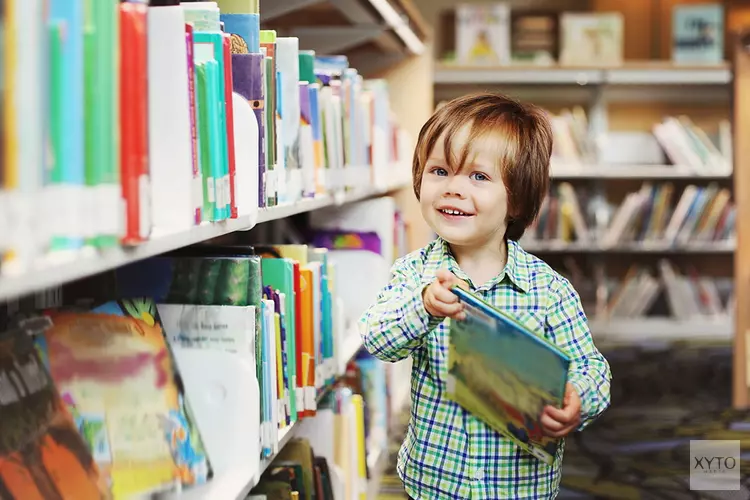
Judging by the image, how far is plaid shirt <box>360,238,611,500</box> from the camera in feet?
5.10

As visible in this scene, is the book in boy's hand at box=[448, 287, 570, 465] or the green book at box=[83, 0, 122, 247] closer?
the green book at box=[83, 0, 122, 247]

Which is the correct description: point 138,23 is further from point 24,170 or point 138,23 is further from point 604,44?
point 604,44

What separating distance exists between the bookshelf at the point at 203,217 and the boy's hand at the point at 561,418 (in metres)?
0.42

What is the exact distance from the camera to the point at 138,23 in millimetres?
1078

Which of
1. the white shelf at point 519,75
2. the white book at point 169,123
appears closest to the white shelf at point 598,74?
the white shelf at point 519,75

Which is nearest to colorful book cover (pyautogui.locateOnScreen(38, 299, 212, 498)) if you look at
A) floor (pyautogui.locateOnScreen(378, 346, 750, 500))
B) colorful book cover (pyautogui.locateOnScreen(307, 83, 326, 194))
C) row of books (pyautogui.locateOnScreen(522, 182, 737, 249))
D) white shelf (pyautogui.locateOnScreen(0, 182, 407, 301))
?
white shelf (pyautogui.locateOnScreen(0, 182, 407, 301))

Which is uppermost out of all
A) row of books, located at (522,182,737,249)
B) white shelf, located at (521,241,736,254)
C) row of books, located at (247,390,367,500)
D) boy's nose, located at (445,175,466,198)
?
boy's nose, located at (445,175,466,198)

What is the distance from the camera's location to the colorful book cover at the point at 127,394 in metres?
1.24

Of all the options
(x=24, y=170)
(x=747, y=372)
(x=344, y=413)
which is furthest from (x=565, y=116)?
(x=24, y=170)

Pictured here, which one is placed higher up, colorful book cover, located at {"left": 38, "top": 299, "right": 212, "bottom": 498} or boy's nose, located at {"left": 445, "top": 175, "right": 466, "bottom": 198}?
boy's nose, located at {"left": 445, "top": 175, "right": 466, "bottom": 198}

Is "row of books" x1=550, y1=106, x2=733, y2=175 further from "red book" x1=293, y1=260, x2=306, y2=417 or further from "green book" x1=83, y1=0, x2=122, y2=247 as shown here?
"green book" x1=83, y1=0, x2=122, y2=247

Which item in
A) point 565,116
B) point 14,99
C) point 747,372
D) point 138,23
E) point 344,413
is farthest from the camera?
point 565,116

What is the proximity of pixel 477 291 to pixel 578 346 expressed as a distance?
18 cm

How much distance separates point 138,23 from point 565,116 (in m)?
5.06
